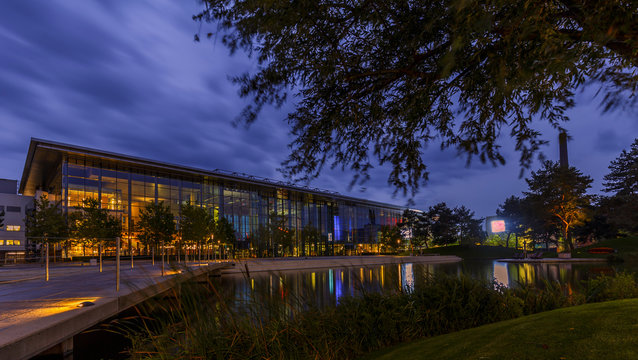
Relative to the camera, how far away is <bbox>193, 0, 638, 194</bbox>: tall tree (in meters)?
3.80

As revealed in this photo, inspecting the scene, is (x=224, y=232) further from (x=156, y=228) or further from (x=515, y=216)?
(x=515, y=216)

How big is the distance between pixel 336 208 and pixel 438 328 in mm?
57317

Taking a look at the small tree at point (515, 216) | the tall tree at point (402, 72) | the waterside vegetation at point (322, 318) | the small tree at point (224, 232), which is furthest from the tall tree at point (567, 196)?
the tall tree at point (402, 72)

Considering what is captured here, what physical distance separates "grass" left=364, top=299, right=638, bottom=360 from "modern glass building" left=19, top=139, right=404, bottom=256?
21898mm

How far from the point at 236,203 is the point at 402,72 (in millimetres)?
48196

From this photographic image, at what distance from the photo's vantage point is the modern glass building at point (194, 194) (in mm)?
36828

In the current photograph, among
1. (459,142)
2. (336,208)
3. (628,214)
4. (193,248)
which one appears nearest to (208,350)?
(459,142)

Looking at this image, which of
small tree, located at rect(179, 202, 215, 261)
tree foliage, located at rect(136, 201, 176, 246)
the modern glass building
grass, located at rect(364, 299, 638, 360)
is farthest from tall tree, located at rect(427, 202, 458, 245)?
grass, located at rect(364, 299, 638, 360)

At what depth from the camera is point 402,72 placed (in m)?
5.07

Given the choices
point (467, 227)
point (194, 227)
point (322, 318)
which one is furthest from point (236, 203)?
point (467, 227)

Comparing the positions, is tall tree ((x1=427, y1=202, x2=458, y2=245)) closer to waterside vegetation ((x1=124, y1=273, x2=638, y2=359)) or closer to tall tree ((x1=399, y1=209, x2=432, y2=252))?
tall tree ((x1=399, y1=209, x2=432, y2=252))

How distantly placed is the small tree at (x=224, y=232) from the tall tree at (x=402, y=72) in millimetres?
37106

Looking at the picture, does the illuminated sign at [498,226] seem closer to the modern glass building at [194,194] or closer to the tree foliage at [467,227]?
the tree foliage at [467,227]

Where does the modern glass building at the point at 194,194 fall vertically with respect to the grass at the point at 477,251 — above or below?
above
